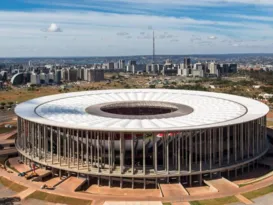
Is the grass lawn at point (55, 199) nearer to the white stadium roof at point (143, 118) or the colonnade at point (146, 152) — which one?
the colonnade at point (146, 152)

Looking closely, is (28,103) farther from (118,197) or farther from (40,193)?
(118,197)

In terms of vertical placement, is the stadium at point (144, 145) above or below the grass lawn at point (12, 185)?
above

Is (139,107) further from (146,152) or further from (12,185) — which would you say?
(12,185)

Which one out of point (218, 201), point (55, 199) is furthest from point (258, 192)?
point (55, 199)

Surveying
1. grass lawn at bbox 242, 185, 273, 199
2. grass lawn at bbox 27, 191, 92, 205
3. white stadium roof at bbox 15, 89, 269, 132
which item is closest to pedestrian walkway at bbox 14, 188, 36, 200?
grass lawn at bbox 27, 191, 92, 205

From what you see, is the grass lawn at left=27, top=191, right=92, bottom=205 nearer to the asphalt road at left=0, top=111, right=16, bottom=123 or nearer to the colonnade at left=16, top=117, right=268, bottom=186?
the colonnade at left=16, top=117, right=268, bottom=186

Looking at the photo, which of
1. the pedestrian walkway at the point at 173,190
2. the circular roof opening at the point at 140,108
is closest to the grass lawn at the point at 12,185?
the pedestrian walkway at the point at 173,190

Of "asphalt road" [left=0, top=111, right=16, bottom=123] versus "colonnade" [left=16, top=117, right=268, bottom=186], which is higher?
"colonnade" [left=16, top=117, right=268, bottom=186]
